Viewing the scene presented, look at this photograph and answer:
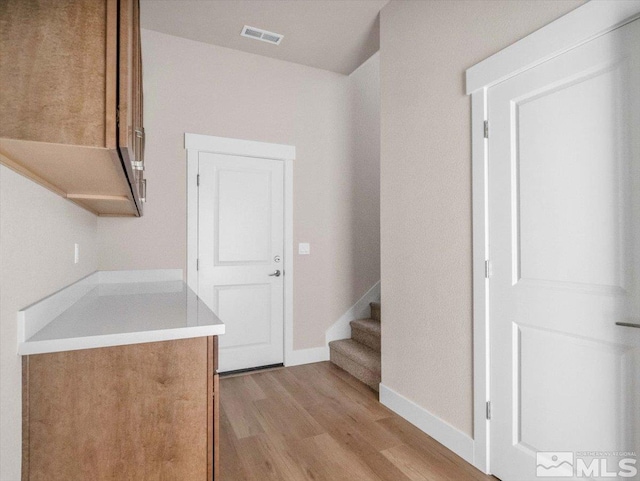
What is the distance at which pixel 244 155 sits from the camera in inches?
131

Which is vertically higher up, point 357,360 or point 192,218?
point 192,218

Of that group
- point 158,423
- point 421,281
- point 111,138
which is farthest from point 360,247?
point 111,138

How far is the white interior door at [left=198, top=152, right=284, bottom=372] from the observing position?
10.6 ft

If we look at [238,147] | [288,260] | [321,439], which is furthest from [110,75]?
[288,260]

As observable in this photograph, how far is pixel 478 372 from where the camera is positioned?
74.8 inches

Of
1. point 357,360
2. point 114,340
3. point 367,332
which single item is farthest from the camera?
point 367,332

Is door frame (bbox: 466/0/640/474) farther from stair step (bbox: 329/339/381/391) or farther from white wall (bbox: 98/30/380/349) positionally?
A: white wall (bbox: 98/30/380/349)

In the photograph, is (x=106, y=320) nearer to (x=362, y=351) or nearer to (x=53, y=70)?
(x=53, y=70)

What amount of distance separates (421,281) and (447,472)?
104 cm

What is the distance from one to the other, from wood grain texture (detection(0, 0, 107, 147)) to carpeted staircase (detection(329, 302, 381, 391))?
8.72 ft

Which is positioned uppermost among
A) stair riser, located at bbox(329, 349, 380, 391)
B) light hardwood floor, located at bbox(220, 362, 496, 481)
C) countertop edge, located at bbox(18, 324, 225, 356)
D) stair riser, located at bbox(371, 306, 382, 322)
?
countertop edge, located at bbox(18, 324, 225, 356)

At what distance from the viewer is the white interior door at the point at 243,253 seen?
322 cm

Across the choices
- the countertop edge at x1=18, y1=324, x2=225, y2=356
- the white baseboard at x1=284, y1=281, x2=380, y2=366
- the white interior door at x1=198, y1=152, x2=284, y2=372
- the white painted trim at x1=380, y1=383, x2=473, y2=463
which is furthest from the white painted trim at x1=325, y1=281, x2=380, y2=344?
the countertop edge at x1=18, y1=324, x2=225, y2=356

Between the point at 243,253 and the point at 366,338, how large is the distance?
1403 millimetres
